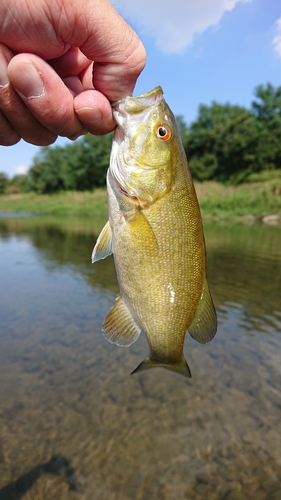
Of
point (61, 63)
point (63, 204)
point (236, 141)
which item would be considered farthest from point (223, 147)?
point (61, 63)

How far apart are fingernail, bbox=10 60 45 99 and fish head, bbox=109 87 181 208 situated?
54cm

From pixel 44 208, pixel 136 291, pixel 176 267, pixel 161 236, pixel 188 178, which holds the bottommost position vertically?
pixel 44 208

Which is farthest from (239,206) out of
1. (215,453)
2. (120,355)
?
(215,453)

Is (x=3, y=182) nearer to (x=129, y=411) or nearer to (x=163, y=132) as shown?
(x=129, y=411)

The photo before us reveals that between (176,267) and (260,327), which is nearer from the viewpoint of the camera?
(176,267)

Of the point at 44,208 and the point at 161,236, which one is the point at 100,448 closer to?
the point at 161,236

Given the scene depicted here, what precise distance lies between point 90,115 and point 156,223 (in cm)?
86

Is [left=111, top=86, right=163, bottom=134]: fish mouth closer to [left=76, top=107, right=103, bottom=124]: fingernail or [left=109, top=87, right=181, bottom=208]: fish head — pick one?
[left=109, top=87, right=181, bottom=208]: fish head

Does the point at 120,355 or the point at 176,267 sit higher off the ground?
the point at 176,267

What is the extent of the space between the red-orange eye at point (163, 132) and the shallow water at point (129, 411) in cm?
445

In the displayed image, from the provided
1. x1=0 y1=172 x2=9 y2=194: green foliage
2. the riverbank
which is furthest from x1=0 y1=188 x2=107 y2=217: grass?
x1=0 y1=172 x2=9 y2=194: green foliage

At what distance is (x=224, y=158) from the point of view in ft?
175

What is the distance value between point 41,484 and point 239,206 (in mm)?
35553

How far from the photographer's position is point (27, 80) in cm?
225
